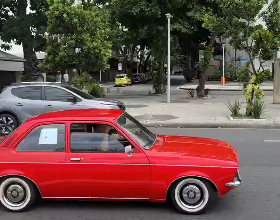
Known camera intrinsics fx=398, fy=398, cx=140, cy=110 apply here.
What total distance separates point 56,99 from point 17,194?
7163mm

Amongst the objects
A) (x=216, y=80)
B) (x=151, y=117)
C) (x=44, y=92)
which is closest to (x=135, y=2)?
(x=151, y=117)

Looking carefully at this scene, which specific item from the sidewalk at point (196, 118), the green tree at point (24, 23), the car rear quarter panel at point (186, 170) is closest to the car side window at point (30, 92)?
the sidewalk at point (196, 118)

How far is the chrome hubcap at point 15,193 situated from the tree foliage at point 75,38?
14.5m

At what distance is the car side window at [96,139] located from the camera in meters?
5.08

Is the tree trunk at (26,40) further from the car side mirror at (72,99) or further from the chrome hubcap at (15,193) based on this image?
the chrome hubcap at (15,193)

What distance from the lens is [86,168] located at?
4977 millimetres

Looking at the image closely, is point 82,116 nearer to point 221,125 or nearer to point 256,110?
point 221,125

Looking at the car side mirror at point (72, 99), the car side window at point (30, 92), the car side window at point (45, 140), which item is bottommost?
the car side window at point (45, 140)

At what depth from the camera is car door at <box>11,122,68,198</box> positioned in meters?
5.04

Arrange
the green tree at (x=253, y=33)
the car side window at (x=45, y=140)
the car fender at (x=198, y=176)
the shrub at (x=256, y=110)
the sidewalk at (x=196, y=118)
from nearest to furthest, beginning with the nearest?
the car fender at (x=198, y=176) < the car side window at (x=45, y=140) < the sidewalk at (x=196, y=118) < the green tree at (x=253, y=33) < the shrub at (x=256, y=110)

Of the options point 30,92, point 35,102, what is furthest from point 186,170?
point 30,92

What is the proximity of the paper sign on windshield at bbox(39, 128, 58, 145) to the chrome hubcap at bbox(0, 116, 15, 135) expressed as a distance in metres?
7.04

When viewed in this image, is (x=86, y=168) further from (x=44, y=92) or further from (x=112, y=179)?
(x=44, y=92)

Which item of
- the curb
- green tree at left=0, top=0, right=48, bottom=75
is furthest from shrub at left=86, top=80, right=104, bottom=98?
the curb
